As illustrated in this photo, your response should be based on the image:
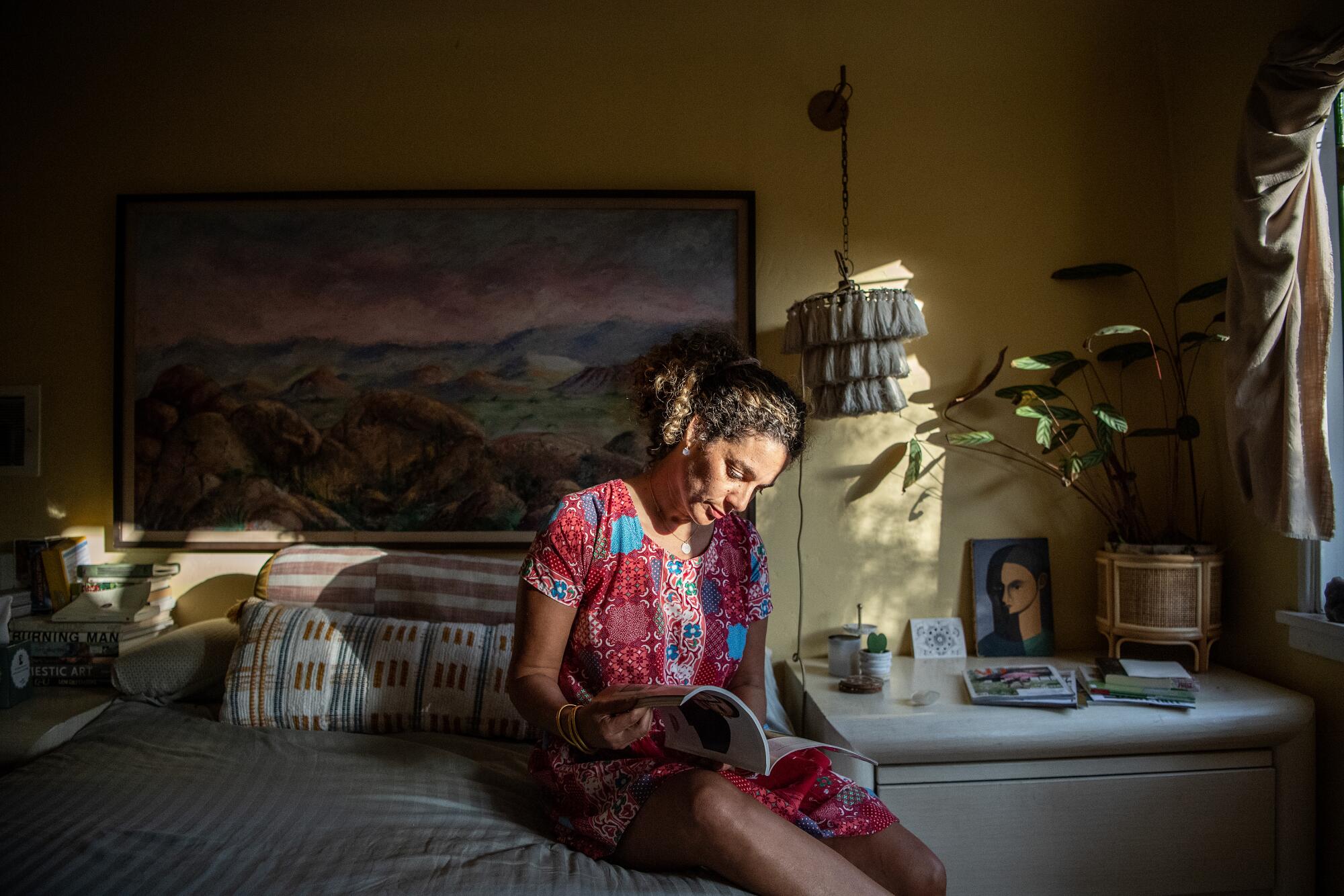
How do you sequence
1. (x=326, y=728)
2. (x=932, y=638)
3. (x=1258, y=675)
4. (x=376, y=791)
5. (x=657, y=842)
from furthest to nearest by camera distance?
(x=932, y=638) < (x=1258, y=675) < (x=326, y=728) < (x=376, y=791) < (x=657, y=842)

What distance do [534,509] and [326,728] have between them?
841 millimetres

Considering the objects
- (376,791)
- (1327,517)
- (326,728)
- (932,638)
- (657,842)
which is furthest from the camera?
(932,638)

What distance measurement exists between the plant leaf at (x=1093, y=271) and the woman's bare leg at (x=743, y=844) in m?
1.98

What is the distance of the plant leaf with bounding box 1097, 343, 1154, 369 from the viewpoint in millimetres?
2396

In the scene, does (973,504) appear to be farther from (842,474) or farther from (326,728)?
(326,728)

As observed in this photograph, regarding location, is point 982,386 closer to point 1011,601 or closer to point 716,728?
point 1011,601

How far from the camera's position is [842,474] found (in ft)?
8.20

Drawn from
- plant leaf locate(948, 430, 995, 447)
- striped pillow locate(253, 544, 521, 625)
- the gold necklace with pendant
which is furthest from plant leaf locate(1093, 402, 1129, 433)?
striped pillow locate(253, 544, 521, 625)

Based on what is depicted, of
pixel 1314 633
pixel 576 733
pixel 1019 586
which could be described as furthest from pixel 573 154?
pixel 1314 633

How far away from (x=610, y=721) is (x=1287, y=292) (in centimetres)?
189

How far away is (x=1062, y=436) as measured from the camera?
2.34 m

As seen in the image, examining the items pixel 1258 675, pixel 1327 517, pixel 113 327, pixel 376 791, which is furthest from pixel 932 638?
pixel 113 327

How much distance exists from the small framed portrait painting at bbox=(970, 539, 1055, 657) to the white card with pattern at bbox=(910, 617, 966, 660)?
73 millimetres

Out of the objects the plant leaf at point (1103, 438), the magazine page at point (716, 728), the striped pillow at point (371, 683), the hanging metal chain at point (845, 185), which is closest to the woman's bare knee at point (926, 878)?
the magazine page at point (716, 728)
